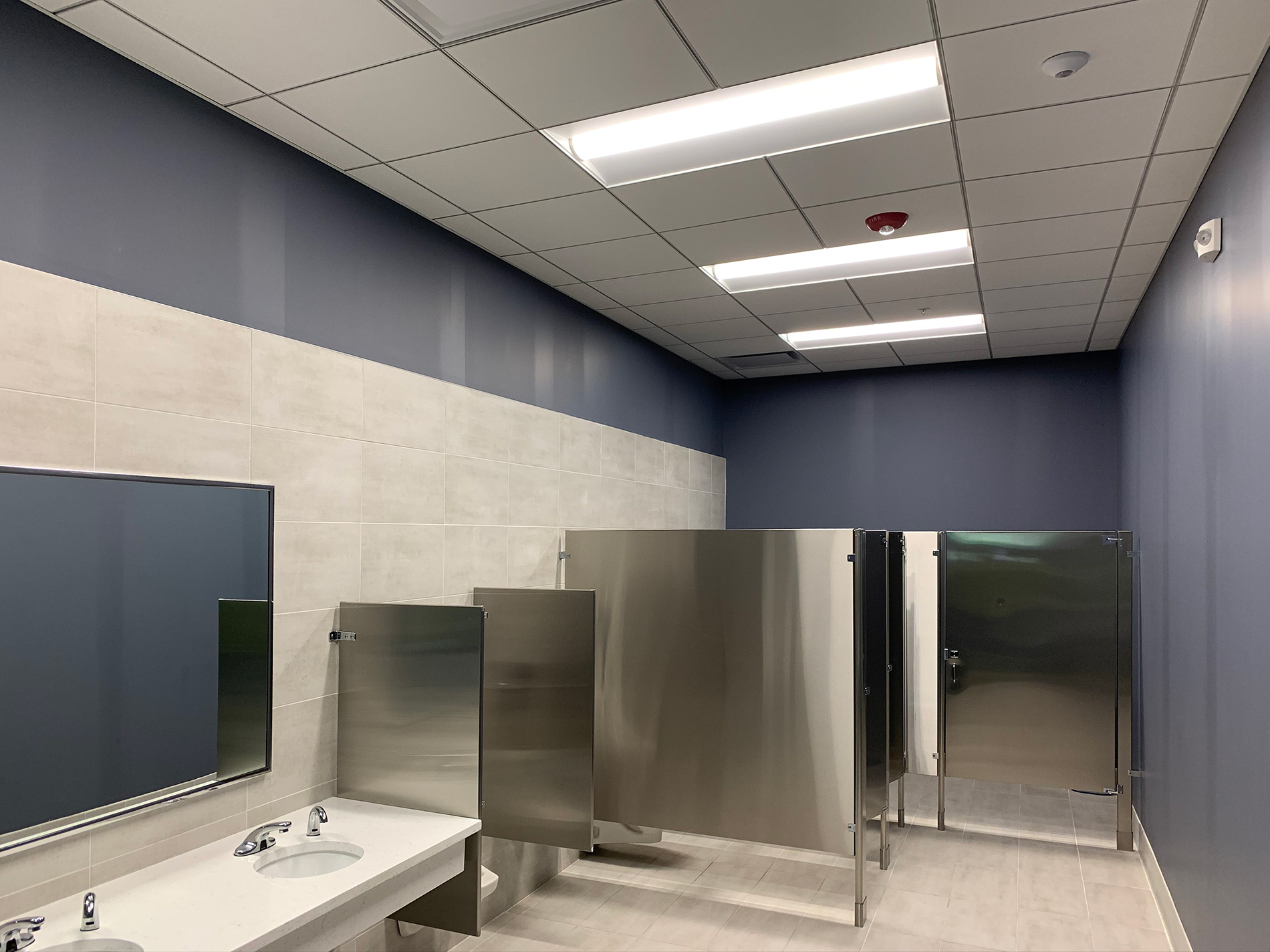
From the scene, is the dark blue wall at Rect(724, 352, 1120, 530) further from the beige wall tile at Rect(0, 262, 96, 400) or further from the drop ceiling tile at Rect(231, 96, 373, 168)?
the beige wall tile at Rect(0, 262, 96, 400)

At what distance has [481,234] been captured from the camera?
3.31 metres

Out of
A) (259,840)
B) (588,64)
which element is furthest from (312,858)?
(588,64)

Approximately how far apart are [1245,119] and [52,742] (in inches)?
128

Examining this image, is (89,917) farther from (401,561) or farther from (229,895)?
(401,561)

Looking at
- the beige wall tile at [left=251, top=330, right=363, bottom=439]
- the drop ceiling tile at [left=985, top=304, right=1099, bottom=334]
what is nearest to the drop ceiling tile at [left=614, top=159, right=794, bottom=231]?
the beige wall tile at [left=251, top=330, right=363, bottom=439]

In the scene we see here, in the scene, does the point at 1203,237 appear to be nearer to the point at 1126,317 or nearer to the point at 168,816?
the point at 1126,317

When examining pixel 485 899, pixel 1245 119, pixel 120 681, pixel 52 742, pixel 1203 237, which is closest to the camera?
pixel 52 742

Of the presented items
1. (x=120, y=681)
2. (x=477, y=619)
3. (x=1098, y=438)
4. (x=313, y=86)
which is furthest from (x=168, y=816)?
(x=1098, y=438)

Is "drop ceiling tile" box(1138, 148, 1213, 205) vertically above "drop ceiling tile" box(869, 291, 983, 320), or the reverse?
"drop ceiling tile" box(1138, 148, 1213, 205)

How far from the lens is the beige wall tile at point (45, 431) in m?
1.82

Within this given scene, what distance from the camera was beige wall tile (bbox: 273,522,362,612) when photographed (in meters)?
2.50

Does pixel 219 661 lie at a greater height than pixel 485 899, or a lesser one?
greater

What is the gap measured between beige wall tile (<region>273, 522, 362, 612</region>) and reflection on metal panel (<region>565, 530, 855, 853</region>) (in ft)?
4.22

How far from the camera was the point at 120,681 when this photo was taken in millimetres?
2049
